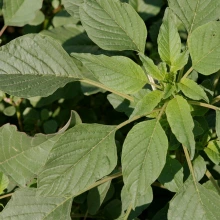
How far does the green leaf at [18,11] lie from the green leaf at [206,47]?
0.70 meters

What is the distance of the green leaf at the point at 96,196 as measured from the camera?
1.62 metres

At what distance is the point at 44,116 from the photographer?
1987mm

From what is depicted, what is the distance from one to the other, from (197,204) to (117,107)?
415mm

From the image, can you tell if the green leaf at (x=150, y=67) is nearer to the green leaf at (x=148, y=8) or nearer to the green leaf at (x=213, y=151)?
the green leaf at (x=213, y=151)

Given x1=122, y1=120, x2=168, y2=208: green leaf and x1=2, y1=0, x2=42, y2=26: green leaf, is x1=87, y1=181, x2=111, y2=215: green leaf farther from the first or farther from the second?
x1=2, y1=0, x2=42, y2=26: green leaf

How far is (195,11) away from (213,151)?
0.45m

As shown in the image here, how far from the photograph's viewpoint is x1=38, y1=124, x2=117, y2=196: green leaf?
1.27 metres

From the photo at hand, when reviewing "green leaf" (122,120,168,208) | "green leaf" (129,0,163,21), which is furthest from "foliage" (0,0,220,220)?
"green leaf" (129,0,163,21)

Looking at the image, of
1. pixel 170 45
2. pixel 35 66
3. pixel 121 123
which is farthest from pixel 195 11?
pixel 35 66

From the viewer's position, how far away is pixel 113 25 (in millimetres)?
1436

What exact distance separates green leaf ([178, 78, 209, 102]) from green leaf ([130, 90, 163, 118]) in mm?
68

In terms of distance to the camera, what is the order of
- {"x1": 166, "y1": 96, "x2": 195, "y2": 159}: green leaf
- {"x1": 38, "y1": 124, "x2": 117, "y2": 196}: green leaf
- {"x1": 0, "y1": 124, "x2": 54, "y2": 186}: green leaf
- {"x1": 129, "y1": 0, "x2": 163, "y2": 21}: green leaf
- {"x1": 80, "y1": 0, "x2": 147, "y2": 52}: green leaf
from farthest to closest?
1. {"x1": 129, "y1": 0, "x2": 163, "y2": 21}: green leaf
2. {"x1": 0, "y1": 124, "x2": 54, "y2": 186}: green leaf
3. {"x1": 80, "y1": 0, "x2": 147, "y2": 52}: green leaf
4. {"x1": 38, "y1": 124, "x2": 117, "y2": 196}: green leaf
5. {"x1": 166, "y1": 96, "x2": 195, "y2": 159}: green leaf

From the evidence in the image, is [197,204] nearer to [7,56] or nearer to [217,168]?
[217,168]

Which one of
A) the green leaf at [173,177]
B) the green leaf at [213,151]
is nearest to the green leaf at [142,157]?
the green leaf at [173,177]
